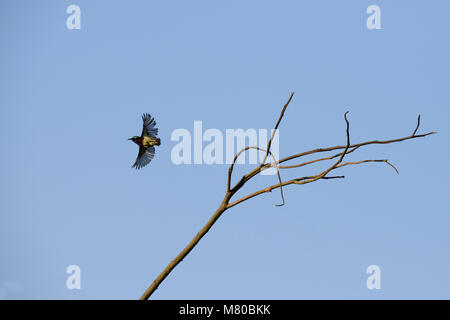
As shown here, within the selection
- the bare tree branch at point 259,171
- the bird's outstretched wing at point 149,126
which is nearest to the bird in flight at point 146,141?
the bird's outstretched wing at point 149,126

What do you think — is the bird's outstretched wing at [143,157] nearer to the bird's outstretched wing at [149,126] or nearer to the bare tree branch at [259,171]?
the bird's outstretched wing at [149,126]

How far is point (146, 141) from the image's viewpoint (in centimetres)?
359

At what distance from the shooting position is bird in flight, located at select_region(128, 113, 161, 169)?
347 cm

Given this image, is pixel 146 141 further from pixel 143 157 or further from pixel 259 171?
pixel 259 171

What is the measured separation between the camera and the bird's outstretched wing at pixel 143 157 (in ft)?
11.3

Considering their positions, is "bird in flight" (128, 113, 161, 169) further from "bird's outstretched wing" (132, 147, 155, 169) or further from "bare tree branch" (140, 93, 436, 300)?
"bare tree branch" (140, 93, 436, 300)

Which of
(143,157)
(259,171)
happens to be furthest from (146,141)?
(259,171)

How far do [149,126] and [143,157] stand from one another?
0.35 metres

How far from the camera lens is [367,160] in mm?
1375
